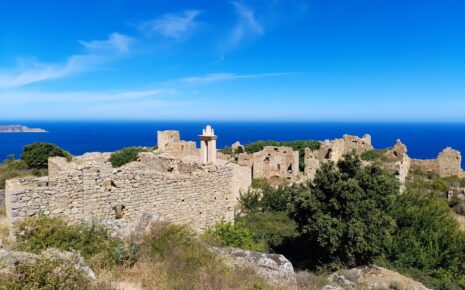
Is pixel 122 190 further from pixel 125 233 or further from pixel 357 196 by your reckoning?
pixel 357 196

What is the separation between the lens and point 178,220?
34.3ft

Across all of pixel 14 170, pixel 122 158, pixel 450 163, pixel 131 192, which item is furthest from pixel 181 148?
pixel 450 163

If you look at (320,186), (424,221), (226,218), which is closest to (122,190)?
(226,218)

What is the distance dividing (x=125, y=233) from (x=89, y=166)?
1.89 metres

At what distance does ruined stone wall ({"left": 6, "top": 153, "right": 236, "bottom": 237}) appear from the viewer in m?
7.93

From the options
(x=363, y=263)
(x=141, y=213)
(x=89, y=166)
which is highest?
(x=89, y=166)

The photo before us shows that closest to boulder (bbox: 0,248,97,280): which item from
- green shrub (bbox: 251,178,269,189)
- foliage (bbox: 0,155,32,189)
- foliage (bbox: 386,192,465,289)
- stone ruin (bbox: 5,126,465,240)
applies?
stone ruin (bbox: 5,126,465,240)

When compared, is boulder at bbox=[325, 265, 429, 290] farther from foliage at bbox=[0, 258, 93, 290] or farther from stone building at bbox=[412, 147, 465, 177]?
stone building at bbox=[412, 147, 465, 177]

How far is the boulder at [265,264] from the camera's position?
7.79 m

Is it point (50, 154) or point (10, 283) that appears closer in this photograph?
point (10, 283)

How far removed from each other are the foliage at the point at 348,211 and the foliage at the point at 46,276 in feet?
25.8

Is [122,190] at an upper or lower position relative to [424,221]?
upper

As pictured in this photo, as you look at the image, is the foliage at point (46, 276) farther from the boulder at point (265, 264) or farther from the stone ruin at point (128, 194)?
the boulder at point (265, 264)

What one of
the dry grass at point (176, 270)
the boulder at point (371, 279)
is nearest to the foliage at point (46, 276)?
the dry grass at point (176, 270)
